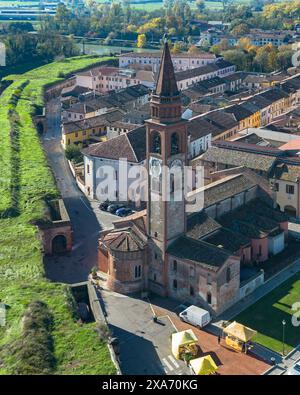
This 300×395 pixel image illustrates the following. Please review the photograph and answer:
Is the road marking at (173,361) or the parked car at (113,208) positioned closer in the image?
the road marking at (173,361)

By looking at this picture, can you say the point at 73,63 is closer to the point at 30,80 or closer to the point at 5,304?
the point at 30,80

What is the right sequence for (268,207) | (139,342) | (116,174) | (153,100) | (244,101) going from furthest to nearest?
(244,101) < (116,174) < (268,207) < (153,100) < (139,342)

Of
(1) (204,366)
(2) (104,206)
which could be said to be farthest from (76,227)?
(1) (204,366)

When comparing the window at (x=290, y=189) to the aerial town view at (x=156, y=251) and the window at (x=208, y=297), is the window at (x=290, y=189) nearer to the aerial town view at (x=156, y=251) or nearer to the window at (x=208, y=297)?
the aerial town view at (x=156, y=251)

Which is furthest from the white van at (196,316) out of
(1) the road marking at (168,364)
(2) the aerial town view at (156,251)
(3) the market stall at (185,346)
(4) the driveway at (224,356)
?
(1) the road marking at (168,364)

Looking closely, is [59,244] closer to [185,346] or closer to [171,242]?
[171,242]

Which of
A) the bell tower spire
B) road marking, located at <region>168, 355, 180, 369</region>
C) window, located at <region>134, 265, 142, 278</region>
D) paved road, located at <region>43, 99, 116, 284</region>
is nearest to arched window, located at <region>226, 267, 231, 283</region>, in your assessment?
window, located at <region>134, 265, 142, 278</region>

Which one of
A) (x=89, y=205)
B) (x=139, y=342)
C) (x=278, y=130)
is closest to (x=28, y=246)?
(x=139, y=342)

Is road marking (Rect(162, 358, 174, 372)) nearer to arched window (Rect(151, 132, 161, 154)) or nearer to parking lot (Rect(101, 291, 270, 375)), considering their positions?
parking lot (Rect(101, 291, 270, 375))
